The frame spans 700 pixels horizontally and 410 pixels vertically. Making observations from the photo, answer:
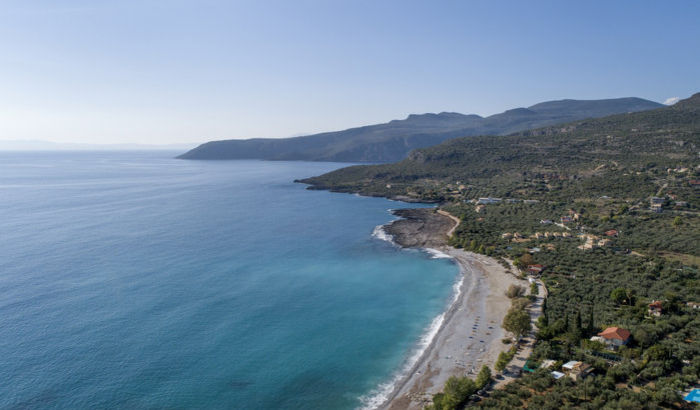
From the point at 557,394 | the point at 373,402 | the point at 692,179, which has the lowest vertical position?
the point at 373,402

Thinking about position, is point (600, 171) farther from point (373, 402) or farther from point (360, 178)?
point (373, 402)

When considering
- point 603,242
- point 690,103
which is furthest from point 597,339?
point 690,103

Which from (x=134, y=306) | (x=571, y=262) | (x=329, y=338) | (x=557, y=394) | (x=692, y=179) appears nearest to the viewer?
(x=557, y=394)

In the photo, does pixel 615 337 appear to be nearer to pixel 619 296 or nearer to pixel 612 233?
pixel 619 296

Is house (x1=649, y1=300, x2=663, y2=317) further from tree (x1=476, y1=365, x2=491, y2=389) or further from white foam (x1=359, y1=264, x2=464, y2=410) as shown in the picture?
tree (x1=476, y1=365, x2=491, y2=389)

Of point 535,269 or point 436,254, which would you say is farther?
point 436,254

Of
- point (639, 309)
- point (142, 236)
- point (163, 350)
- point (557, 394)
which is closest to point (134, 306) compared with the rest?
point (163, 350)

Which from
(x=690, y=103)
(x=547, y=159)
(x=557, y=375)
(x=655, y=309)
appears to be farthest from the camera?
(x=690, y=103)
